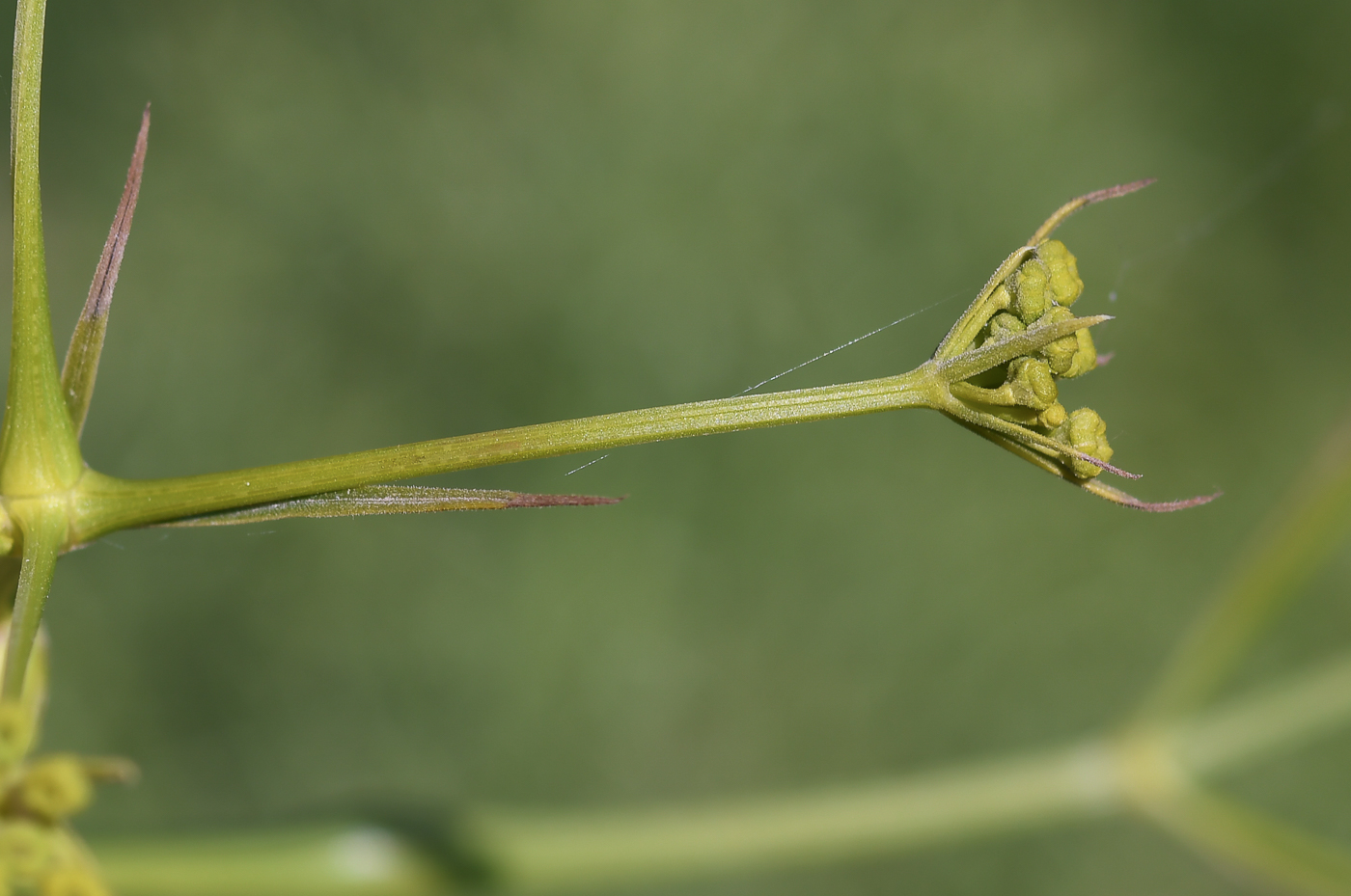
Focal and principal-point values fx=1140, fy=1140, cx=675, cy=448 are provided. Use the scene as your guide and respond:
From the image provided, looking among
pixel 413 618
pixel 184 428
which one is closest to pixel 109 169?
pixel 184 428

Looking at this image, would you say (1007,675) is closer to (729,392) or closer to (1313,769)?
(1313,769)

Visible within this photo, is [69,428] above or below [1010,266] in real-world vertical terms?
above

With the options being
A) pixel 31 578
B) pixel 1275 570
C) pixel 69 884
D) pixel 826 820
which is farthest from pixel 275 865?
pixel 1275 570

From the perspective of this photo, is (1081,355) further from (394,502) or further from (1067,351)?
(394,502)

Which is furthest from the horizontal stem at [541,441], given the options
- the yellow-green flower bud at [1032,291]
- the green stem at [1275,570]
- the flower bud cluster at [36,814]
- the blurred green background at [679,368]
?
the blurred green background at [679,368]

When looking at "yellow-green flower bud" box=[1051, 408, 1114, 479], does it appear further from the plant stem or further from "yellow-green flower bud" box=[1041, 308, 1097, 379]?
the plant stem
